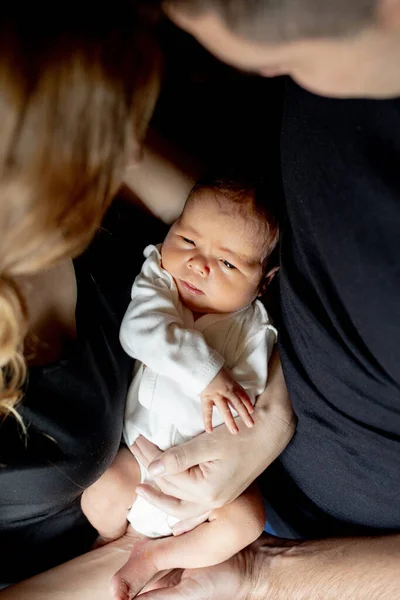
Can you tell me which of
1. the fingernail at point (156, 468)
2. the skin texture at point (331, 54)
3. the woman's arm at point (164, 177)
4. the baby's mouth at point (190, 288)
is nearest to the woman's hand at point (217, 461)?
the fingernail at point (156, 468)

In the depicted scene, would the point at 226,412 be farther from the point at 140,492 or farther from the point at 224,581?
the point at 224,581

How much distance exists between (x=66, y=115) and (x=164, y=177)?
47cm

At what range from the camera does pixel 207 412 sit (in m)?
0.94

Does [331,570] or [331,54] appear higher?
[331,54]

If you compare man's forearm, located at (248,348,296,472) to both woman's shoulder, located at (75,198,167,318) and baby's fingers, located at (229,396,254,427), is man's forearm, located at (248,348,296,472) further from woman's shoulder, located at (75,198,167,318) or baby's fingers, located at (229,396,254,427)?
woman's shoulder, located at (75,198,167,318)

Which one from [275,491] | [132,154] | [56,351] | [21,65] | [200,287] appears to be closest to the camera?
[21,65]

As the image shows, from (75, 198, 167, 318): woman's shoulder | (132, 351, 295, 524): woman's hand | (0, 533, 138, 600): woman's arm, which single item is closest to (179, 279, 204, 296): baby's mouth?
(75, 198, 167, 318): woman's shoulder

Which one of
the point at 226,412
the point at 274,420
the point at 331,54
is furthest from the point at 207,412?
the point at 331,54

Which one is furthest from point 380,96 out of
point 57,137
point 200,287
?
point 200,287

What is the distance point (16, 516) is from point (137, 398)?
0.29m

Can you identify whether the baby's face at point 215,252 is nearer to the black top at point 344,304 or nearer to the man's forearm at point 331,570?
the black top at point 344,304

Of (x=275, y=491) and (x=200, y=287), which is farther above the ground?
(x=200, y=287)

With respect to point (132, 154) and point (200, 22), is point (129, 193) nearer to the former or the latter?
point (132, 154)

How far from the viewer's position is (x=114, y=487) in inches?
42.0
